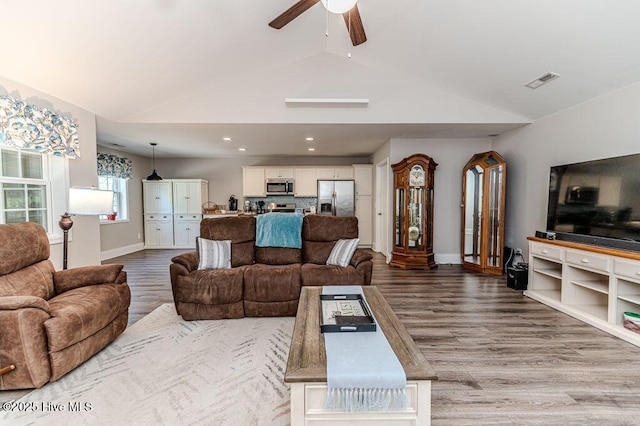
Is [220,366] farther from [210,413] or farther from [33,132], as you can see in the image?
[33,132]

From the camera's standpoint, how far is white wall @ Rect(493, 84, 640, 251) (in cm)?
301

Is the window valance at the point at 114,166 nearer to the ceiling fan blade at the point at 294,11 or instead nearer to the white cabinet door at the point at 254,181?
the white cabinet door at the point at 254,181

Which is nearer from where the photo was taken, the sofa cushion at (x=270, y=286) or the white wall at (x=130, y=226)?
the sofa cushion at (x=270, y=286)

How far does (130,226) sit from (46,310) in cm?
546

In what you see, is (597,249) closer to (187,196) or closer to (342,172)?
(342,172)

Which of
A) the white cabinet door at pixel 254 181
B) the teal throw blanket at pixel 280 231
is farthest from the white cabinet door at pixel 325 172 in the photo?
the teal throw blanket at pixel 280 231

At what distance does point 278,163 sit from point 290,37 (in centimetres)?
430

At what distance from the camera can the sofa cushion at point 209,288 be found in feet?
9.48

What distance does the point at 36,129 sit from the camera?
284 cm

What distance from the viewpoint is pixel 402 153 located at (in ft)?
17.8

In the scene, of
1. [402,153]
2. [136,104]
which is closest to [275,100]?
[136,104]

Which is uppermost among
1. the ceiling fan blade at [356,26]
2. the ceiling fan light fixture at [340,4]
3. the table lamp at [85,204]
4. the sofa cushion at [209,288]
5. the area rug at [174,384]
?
the ceiling fan blade at [356,26]

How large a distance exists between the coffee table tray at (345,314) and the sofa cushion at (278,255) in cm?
140

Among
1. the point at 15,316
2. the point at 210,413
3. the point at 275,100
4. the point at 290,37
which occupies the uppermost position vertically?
the point at 290,37
